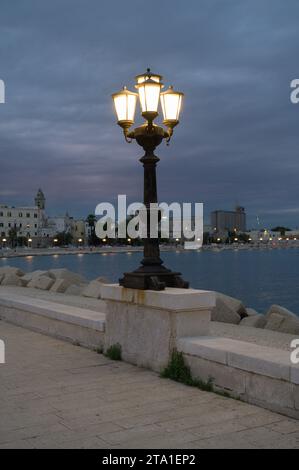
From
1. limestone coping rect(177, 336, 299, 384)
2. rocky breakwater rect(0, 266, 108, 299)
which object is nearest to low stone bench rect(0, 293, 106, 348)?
limestone coping rect(177, 336, 299, 384)

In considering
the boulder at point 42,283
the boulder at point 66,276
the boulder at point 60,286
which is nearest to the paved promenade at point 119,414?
the boulder at point 60,286

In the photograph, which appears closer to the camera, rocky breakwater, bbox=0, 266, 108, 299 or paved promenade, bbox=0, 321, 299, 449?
paved promenade, bbox=0, 321, 299, 449

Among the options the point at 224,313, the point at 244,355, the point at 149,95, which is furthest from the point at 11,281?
the point at 244,355

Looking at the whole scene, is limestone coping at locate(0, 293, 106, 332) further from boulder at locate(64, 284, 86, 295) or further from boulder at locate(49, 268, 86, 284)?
boulder at locate(49, 268, 86, 284)

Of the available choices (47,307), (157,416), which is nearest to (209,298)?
(157,416)

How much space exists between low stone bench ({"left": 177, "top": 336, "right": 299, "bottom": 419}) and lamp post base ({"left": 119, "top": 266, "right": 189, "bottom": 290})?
0.91 metres

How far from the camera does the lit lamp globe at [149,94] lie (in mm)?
7504

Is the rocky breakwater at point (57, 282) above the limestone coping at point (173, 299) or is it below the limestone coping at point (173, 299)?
below

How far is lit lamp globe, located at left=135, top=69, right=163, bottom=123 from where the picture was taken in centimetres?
750

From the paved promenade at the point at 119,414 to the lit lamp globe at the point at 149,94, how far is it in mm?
3338

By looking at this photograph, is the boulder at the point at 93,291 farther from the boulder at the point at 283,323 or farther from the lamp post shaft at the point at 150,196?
the lamp post shaft at the point at 150,196

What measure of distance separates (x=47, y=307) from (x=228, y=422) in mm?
6099
